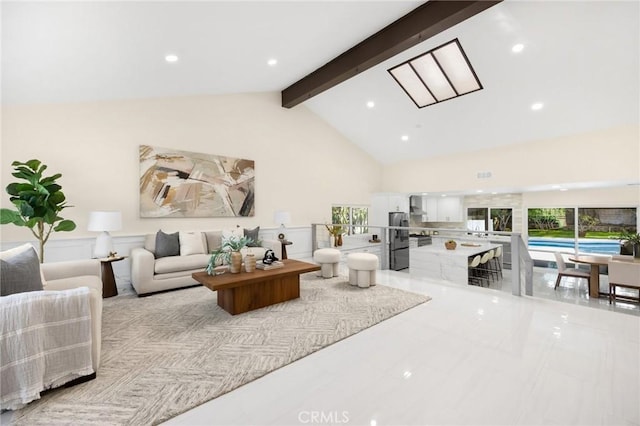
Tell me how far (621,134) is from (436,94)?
3.23 metres

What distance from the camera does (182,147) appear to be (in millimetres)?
5023

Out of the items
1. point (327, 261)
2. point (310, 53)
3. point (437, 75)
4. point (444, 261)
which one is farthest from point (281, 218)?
point (437, 75)

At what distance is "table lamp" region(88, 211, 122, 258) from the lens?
3785 mm

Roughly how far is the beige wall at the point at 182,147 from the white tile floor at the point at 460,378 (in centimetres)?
391

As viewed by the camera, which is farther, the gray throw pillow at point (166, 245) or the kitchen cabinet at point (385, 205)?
the kitchen cabinet at point (385, 205)

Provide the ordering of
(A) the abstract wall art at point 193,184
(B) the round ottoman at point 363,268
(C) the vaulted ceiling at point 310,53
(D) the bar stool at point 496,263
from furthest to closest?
(D) the bar stool at point 496,263 → (A) the abstract wall art at point 193,184 → (B) the round ottoman at point 363,268 → (C) the vaulted ceiling at point 310,53

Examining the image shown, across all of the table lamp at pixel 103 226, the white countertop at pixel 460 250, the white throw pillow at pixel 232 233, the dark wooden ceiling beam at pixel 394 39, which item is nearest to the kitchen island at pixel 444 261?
the white countertop at pixel 460 250

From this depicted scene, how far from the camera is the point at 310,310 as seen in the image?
3316 millimetres

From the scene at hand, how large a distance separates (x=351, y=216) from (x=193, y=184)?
4.30 metres

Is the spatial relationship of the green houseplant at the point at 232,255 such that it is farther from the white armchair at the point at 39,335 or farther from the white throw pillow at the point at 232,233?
the white throw pillow at the point at 232,233

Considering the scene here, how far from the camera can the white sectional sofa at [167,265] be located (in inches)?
152

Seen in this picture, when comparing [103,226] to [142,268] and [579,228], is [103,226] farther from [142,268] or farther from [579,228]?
[579,228]

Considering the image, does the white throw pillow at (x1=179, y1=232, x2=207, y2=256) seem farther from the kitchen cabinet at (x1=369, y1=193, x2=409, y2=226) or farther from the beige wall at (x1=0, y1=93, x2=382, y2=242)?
the kitchen cabinet at (x1=369, y1=193, x2=409, y2=226)

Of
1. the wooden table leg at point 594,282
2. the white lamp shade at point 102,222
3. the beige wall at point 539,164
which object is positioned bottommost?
the wooden table leg at point 594,282
